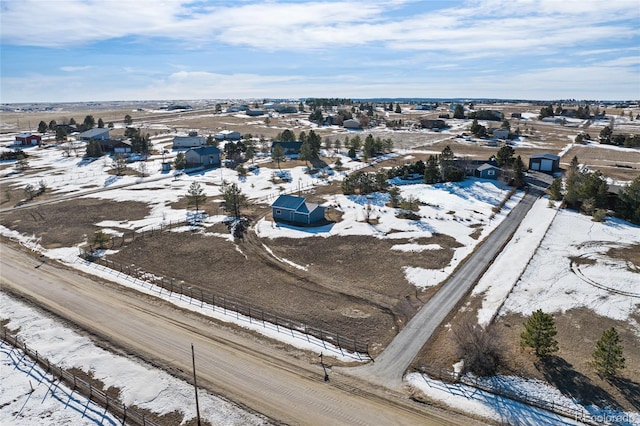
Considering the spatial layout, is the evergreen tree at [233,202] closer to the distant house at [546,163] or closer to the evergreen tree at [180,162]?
the evergreen tree at [180,162]

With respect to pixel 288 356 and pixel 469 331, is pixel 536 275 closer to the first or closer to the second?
pixel 469 331

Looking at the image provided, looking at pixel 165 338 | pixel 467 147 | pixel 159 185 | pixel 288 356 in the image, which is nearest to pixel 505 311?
pixel 288 356

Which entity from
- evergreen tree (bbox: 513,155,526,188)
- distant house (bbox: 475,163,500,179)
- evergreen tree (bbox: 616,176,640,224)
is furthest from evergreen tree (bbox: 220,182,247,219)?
evergreen tree (bbox: 616,176,640,224)

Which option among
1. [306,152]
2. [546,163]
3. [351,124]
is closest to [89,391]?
[306,152]

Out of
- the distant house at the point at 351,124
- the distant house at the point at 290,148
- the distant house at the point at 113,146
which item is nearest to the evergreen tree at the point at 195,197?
the distant house at the point at 290,148

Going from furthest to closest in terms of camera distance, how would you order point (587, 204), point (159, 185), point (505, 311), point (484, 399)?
point (159, 185)
point (587, 204)
point (505, 311)
point (484, 399)

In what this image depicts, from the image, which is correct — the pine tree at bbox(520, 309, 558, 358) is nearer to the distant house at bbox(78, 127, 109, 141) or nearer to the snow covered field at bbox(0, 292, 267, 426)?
the snow covered field at bbox(0, 292, 267, 426)

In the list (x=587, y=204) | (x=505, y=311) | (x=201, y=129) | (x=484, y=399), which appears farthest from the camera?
(x=201, y=129)
